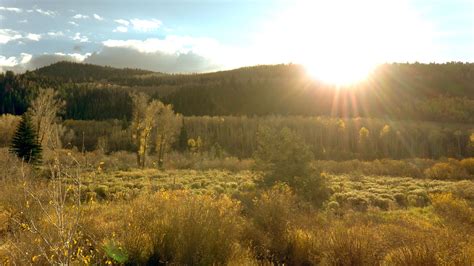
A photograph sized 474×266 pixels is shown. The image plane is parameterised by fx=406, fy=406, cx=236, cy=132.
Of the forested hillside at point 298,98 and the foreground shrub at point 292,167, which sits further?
the forested hillside at point 298,98

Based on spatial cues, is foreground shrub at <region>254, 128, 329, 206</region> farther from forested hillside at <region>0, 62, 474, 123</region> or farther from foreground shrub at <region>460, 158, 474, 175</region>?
forested hillside at <region>0, 62, 474, 123</region>

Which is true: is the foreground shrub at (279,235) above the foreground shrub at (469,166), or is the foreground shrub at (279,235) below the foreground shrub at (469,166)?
above

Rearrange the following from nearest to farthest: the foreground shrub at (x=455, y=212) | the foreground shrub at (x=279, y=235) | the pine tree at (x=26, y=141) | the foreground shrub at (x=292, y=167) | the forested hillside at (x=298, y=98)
A: the foreground shrub at (x=279, y=235) → the foreground shrub at (x=455, y=212) → the foreground shrub at (x=292, y=167) → the pine tree at (x=26, y=141) → the forested hillside at (x=298, y=98)

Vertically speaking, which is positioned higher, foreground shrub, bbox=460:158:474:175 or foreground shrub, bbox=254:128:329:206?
foreground shrub, bbox=254:128:329:206

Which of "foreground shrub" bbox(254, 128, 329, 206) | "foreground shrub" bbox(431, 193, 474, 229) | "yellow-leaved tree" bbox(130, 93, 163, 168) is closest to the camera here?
"foreground shrub" bbox(431, 193, 474, 229)

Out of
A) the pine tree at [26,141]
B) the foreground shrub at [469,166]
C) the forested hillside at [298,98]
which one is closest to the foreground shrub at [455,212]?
the pine tree at [26,141]

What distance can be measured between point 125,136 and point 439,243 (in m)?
115

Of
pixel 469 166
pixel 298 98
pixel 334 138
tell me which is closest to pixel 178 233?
pixel 469 166

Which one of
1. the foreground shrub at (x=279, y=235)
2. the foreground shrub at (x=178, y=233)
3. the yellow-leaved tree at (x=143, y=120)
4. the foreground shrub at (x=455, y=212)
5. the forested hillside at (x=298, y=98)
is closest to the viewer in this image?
the foreground shrub at (x=178, y=233)

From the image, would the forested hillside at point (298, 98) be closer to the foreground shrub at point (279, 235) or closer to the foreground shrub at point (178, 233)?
the foreground shrub at point (279, 235)

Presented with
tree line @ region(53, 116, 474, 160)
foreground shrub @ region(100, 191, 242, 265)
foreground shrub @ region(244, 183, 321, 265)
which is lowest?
tree line @ region(53, 116, 474, 160)

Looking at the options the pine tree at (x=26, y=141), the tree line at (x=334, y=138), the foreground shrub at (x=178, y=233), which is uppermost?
the foreground shrub at (x=178, y=233)

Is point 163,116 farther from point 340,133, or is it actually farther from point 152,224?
point 340,133

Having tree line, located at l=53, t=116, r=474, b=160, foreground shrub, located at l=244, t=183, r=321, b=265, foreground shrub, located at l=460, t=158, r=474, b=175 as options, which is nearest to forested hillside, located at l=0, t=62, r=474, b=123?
tree line, located at l=53, t=116, r=474, b=160
